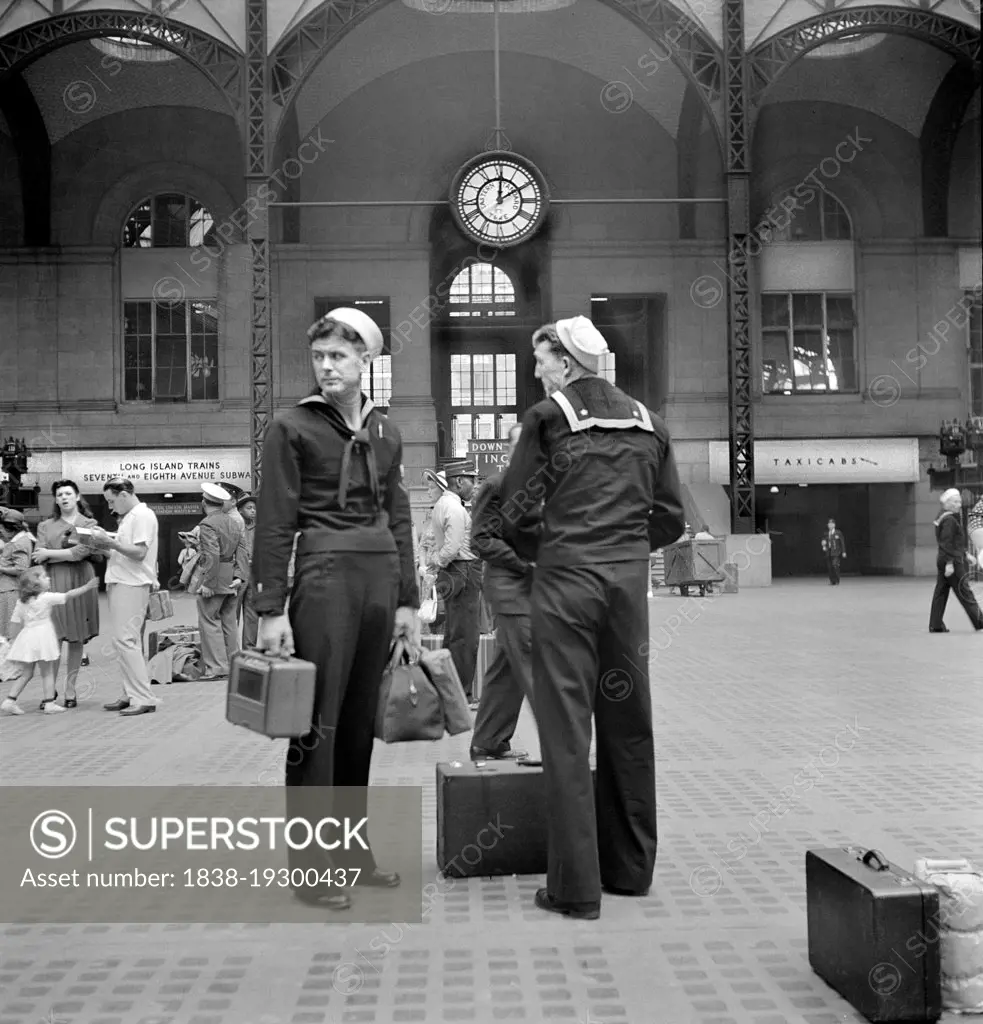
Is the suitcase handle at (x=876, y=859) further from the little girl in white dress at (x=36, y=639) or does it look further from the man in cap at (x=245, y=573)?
the man in cap at (x=245, y=573)

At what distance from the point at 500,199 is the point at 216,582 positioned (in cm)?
2277

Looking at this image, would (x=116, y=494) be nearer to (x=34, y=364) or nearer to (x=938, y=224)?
(x=34, y=364)

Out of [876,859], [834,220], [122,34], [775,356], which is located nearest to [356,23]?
[122,34]

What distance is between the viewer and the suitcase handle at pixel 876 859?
3.62m

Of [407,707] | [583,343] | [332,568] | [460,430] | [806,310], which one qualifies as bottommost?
[407,707]

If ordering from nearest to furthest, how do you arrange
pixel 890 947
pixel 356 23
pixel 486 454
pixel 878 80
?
1. pixel 890 947
2. pixel 356 23
3. pixel 486 454
4. pixel 878 80

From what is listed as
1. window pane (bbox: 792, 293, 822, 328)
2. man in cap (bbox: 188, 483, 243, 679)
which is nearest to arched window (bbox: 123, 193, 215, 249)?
window pane (bbox: 792, 293, 822, 328)

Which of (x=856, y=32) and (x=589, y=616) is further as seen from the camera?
(x=856, y=32)

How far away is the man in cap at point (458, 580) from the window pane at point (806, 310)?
1045 inches

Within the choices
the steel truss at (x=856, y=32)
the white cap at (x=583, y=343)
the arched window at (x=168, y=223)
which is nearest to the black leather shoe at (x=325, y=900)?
the white cap at (x=583, y=343)

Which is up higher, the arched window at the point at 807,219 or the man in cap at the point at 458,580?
the arched window at the point at 807,219

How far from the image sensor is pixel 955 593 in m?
14.8

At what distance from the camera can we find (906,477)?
32.6 meters

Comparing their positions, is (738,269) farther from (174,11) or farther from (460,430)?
(174,11)
